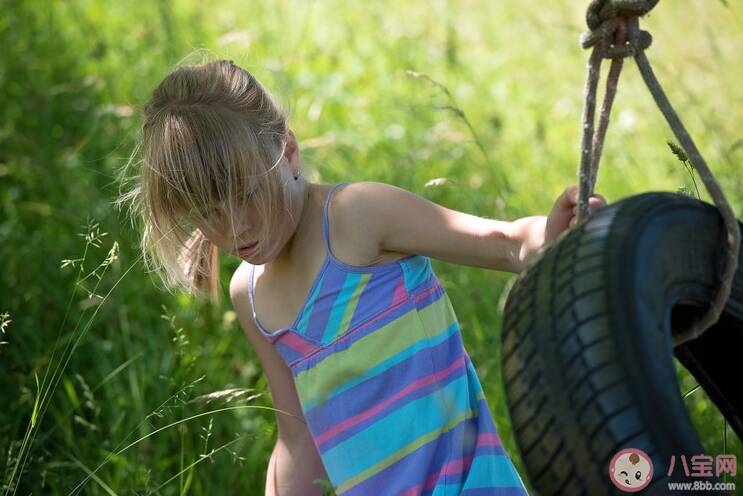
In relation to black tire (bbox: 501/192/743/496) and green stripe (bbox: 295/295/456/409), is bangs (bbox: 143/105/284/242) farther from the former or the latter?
black tire (bbox: 501/192/743/496)

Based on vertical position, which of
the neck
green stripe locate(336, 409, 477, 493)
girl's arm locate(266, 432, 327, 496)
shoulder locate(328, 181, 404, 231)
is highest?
shoulder locate(328, 181, 404, 231)

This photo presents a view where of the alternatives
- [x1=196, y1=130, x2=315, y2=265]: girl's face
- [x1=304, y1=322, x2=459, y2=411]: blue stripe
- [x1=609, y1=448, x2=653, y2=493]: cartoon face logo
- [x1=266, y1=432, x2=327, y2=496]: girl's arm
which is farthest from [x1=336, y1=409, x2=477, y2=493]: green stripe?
[x1=609, y1=448, x2=653, y2=493]: cartoon face logo

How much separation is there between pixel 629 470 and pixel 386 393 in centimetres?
77

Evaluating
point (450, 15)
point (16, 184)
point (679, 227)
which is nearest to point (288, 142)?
point (679, 227)

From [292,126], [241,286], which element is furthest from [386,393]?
[292,126]

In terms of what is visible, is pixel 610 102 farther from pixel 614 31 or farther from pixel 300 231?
pixel 300 231

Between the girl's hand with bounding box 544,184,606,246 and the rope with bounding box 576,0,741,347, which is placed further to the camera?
the girl's hand with bounding box 544,184,606,246

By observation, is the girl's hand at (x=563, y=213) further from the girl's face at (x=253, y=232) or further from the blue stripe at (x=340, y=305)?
the girl's face at (x=253, y=232)

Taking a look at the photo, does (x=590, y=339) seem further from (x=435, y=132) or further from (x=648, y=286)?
(x=435, y=132)

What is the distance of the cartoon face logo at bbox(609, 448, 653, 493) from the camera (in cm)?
129

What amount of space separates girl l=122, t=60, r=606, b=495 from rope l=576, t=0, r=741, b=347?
36 cm

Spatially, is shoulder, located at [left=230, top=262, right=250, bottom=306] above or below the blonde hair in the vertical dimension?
below

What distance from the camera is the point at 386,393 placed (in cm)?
200

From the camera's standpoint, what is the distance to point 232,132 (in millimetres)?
1999
